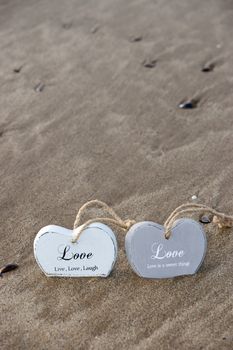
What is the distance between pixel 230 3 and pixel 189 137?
60.5 inches

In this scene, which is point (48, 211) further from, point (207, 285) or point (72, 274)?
point (207, 285)

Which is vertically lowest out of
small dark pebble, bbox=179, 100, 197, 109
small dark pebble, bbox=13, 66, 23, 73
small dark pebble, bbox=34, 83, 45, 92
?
small dark pebble, bbox=179, 100, 197, 109

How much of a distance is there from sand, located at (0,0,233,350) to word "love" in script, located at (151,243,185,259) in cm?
9

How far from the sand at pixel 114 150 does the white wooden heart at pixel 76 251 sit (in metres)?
0.04

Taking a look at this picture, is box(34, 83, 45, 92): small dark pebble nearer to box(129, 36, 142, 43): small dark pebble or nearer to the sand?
the sand

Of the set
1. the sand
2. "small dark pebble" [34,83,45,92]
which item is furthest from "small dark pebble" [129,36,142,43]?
"small dark pebble" [34,83,45,92]

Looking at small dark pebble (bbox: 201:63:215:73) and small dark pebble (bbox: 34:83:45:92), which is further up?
small dark pebble (bbox: 34:83:45:92)

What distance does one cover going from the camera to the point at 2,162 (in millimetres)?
2441

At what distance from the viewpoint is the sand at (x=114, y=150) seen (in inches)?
65.7

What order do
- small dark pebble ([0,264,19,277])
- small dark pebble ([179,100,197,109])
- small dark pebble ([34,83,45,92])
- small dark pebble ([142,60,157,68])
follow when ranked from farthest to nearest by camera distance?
small dark pebble ([142,60,157,68]) < small dark pebble ([34,83,45,92]) < small dark pebble ([179,100,197,109]) < small dark pebble ([0,264,19,277])

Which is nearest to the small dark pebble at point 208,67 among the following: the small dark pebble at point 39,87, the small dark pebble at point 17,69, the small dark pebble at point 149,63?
the small dark pebble at point 149,63

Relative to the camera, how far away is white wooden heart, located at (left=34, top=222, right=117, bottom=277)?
1731 mm

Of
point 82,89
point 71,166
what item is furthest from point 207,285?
point 82,89

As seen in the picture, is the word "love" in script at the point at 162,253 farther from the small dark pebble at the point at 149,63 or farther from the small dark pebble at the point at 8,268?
the small dark pebble at the point at 149,63
